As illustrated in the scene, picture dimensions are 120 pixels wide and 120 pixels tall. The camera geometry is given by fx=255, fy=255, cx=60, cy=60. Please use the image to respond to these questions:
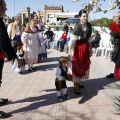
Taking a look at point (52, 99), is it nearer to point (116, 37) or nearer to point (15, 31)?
point (116, 37)

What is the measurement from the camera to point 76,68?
18.8 ft

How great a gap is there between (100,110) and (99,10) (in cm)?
213

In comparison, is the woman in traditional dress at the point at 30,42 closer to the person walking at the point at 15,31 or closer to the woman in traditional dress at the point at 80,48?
the person walking at the point at 15,31

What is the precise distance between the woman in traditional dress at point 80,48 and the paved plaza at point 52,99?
494mm

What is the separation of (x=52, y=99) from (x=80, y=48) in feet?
4.16

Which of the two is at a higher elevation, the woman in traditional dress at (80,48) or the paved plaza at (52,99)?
the woman in traditional dress at (80,48)

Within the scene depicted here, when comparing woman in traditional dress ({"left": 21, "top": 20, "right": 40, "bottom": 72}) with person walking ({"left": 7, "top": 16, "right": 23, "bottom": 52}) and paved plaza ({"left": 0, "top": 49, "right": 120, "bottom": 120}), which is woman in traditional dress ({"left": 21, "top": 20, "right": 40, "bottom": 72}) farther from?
person walking ({"left": 7, "top": 16, "right": 23, "bottom": 52})

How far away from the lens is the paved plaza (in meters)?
4.55

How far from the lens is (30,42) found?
818 cm

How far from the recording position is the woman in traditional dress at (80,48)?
5450 millimetres

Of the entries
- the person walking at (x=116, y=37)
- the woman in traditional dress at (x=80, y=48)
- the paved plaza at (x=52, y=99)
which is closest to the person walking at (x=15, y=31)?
the paved plaza at (x=52, y=99)

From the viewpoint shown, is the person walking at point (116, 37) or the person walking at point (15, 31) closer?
the person walking at point (116, 37)

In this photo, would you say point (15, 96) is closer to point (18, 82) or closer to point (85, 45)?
point (18, 82)

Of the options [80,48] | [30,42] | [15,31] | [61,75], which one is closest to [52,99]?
[61,75]
